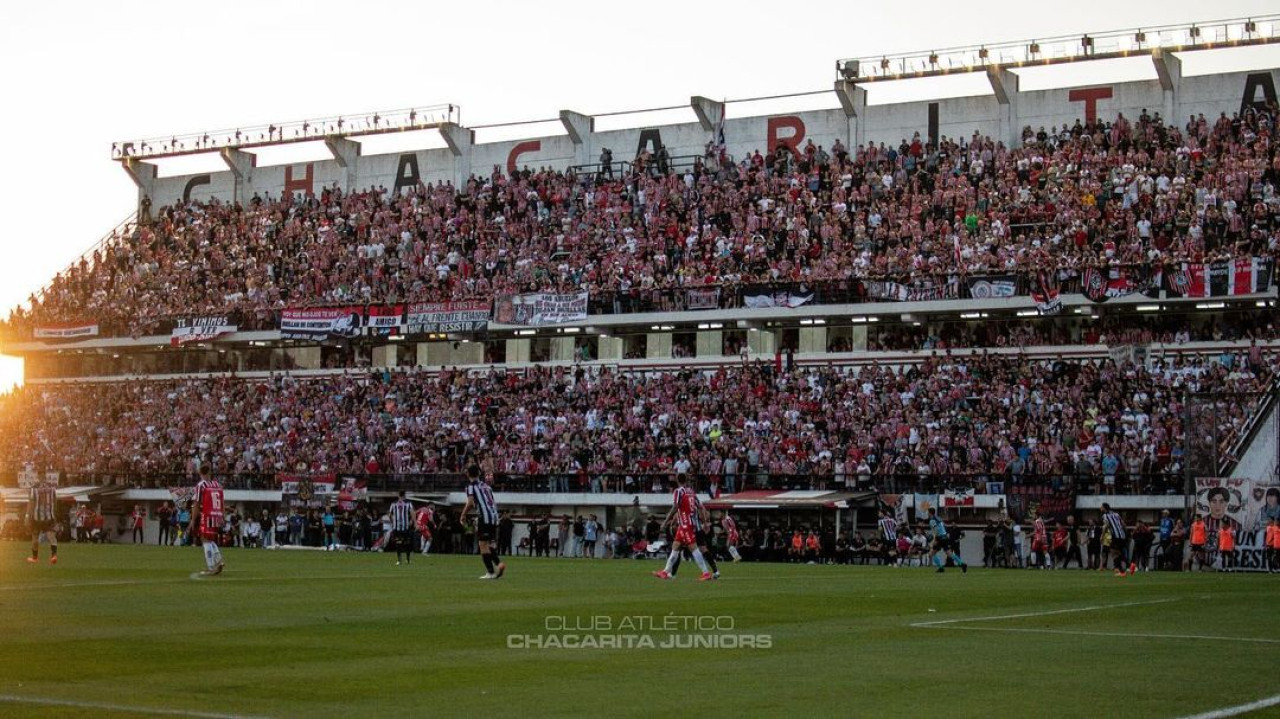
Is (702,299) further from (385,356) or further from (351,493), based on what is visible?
(385,356)

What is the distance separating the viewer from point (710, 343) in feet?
198

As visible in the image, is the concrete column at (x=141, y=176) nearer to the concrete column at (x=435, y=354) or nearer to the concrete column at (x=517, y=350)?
the concrete column at (x=435, y=354)

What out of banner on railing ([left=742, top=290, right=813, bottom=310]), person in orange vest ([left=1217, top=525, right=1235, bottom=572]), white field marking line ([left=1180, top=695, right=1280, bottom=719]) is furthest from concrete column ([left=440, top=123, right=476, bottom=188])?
white field marking line ([left=1180, top=695, right=1280, bottom=719])

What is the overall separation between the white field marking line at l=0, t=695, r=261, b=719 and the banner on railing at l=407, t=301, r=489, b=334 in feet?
166

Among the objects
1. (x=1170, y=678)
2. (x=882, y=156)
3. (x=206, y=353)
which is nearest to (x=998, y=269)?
(x=882, y=156)

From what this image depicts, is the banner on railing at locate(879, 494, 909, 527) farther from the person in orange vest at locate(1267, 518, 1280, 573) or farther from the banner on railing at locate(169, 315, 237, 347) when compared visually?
the banner on railing at locate(169, 315, 237, 347)

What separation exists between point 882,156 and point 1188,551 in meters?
22.9

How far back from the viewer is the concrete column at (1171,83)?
192 feet

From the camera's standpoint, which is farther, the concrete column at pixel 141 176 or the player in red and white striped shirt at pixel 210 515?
the concrete column at pixel 141 176

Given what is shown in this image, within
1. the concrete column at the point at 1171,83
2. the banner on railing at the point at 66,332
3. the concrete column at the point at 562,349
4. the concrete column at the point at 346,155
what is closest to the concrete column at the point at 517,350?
the concrete column at the point at 562,349

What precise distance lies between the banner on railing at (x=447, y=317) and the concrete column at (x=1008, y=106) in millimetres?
21633

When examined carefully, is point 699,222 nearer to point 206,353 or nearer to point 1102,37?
point 1102,37

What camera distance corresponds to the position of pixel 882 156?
196ft

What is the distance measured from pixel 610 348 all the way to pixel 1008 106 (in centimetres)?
1849
